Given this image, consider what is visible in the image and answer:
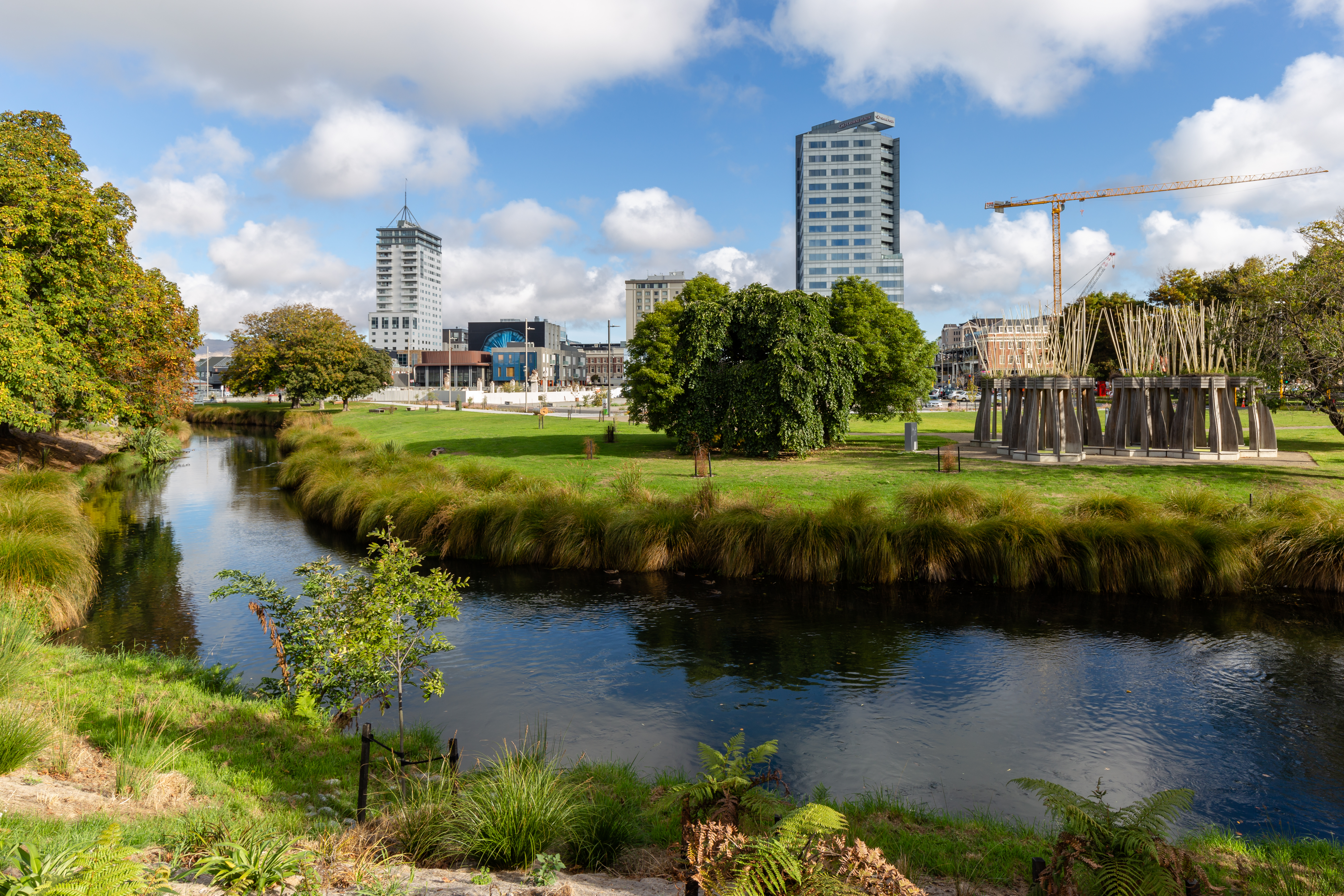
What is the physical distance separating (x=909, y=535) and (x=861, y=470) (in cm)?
884

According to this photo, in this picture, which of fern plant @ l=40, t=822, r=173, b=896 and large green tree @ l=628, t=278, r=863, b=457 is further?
large green tree @ l=628, t=278, r=863, b=457

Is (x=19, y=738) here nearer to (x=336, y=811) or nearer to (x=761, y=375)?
(x=336, y=811)

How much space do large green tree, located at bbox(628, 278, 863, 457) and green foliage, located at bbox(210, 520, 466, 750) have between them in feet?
67.4

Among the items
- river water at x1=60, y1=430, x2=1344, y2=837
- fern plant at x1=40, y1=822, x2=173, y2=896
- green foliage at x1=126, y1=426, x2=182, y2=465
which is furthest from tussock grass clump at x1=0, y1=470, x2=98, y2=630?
green foliage at x1=126, y1=426, x2=182, y2=465

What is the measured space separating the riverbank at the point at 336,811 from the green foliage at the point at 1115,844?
714 mm

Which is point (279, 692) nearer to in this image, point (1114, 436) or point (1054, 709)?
point (1054, 709)

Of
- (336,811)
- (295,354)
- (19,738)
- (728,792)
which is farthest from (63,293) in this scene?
(295,354)

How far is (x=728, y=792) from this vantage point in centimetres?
556

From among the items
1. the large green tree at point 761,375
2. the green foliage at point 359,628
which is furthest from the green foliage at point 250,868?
the large green tree at point 761,375

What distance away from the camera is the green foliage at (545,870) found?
4984 mm

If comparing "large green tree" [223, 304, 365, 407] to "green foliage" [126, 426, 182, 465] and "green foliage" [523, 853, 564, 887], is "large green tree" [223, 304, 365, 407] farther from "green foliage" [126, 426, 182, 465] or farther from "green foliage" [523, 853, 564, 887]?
"green foliage" [523, 853, 564, 887]

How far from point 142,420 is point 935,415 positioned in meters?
47.7

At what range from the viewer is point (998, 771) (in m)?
8.51

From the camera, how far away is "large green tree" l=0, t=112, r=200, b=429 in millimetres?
20328
